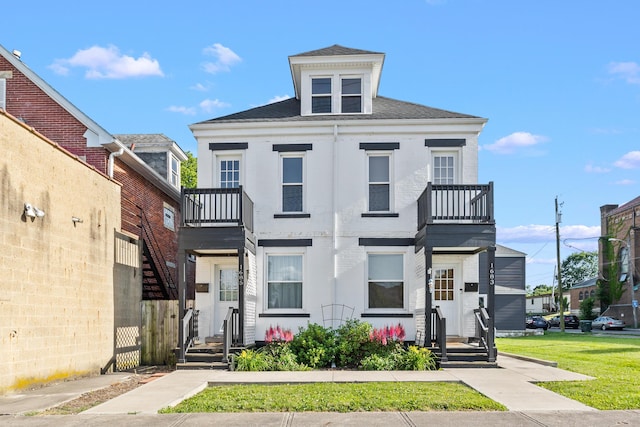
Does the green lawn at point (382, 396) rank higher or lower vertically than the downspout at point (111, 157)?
lower

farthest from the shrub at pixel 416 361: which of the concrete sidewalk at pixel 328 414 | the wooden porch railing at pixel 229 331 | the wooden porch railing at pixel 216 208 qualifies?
the wooden porch railing at pixel 216 208

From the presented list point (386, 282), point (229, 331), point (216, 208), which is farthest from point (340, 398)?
point (216, 208)

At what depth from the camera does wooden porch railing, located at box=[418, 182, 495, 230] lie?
50.7ft

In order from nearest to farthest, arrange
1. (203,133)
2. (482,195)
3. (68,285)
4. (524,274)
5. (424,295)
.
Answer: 1. (68,285)
2. (482,195)
3. (424,295)
4. (203,133)
5. (524,274)

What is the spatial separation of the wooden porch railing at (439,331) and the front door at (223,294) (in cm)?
550

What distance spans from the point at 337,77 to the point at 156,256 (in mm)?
7710

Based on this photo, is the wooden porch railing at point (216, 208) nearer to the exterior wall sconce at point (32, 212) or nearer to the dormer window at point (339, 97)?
the dormer window at point (339, 97)

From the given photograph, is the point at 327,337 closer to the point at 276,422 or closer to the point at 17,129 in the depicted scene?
the point at 276,422

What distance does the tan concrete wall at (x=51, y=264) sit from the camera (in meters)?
11.1

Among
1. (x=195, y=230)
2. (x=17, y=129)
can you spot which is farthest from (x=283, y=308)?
(x=17, y=129)

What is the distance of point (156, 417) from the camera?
9016 millimetres

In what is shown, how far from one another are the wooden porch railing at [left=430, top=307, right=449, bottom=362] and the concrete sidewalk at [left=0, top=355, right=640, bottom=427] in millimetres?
1019

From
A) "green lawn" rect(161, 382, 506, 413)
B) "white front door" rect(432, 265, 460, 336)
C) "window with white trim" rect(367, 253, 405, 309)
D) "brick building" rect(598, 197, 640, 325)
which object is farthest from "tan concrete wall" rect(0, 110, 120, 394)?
"brick building" rect(598, 197, 640, 325)

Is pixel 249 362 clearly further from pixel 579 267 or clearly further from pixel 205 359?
pixel 579 267
